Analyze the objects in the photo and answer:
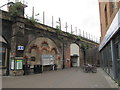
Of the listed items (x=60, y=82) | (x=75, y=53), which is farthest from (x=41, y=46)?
(x=75, y=53)

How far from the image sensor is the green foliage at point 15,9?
51.4ft

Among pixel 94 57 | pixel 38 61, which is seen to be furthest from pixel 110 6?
pixel 94 57

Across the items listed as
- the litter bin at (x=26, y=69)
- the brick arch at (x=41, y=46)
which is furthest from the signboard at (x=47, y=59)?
the litter bin at (x=26, y=69)

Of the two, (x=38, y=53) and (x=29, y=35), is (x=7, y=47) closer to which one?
(x=29, y=35)

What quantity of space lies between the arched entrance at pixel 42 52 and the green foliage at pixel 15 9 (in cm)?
383

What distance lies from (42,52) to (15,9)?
663cm

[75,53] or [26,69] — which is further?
[75,53]

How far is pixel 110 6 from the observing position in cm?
1045

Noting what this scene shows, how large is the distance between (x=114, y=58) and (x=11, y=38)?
10.8 metres

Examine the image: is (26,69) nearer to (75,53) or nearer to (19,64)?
(19,64)

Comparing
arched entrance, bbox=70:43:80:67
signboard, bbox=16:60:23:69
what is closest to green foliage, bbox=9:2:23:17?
signboard, bbox=16:60:23:69

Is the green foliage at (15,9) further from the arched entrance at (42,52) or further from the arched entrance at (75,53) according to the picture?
the arched entrance at (75,53)

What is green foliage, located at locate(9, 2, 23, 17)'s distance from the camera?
15681 millimetres

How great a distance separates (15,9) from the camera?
1583 cm
